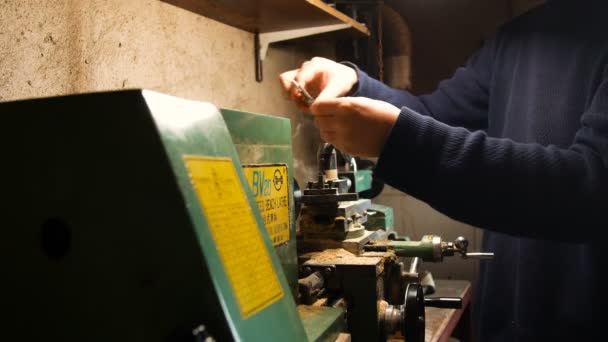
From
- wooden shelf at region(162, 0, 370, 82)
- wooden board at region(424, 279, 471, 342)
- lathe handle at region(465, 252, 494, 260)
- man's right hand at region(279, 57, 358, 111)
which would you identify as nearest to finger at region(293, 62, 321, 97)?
man's right hand at region(279, 57, 358, 111)

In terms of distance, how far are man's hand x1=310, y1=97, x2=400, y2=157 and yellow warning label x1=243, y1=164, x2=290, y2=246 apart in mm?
119

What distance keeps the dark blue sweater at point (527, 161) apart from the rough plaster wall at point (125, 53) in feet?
1.60

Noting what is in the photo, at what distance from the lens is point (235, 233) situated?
53 centimetres

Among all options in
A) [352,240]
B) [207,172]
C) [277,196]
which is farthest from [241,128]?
[352,240]

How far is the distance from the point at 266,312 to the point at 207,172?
152 mm

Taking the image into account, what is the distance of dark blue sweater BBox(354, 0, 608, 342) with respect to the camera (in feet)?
3.00

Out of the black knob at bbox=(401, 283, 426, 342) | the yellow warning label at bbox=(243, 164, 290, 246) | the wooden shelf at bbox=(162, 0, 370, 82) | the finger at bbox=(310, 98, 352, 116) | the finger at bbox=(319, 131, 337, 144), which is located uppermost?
the wooden shelf at bbox=(162, 0, 370, 82)

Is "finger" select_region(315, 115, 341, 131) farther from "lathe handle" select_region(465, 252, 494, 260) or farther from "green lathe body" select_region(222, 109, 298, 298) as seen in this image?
"lathe handle" select_region(465, 252, 494, 260)

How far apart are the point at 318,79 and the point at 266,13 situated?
1.35 feet

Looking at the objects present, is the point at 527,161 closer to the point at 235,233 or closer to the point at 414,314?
the point at 414,314

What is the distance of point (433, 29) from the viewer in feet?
8.91

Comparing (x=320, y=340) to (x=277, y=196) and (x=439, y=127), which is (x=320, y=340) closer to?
(x=277, y=196)

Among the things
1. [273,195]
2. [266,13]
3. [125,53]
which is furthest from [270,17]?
[273,195]

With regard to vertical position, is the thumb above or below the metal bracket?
below
